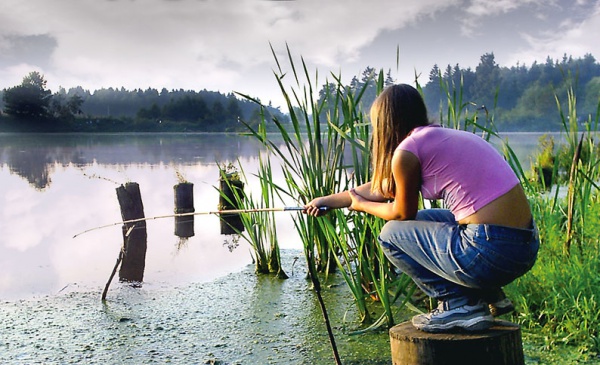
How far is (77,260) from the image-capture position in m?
6.66

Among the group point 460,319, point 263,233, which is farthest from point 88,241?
point 460,319

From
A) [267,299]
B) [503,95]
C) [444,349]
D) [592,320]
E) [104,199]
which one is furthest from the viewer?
[503,95]

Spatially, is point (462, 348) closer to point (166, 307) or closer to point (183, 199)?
point (166, 307)

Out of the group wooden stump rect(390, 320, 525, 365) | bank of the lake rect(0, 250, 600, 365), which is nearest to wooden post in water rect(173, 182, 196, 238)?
bank of the lake rect(0, 250, 600, 365)

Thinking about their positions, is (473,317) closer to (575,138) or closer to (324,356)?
(324,356)

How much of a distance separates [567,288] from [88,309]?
9.70 ft

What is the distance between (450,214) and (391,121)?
41cm

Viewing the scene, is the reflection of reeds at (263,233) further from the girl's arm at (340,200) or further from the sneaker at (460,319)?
the sneaker at (460,319)

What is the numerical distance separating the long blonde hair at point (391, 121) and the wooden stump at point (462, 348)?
538 millimetres

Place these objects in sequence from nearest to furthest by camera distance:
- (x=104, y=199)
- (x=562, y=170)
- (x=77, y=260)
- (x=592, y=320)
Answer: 1. (x=592, y=320)
2. (x=77, y=260)
3. (x=562, y=170)
4. (x=104, y=199)

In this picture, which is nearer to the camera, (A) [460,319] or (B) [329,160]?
(A) [460,319]

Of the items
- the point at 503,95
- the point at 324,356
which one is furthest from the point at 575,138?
the point at 503,95

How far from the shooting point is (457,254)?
2109 millimetres

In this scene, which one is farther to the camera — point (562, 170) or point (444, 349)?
point (562, 170)
